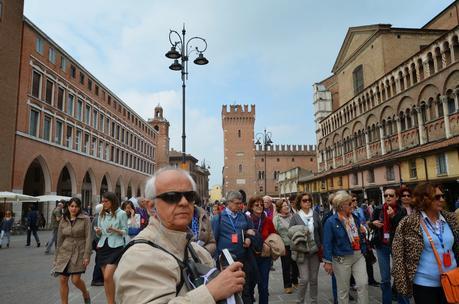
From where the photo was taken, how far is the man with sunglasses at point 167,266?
1.59 m

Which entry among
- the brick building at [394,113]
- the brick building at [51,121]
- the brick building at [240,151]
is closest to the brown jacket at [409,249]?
the brick building at [394,113]

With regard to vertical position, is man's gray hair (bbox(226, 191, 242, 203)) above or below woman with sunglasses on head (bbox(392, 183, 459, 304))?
above

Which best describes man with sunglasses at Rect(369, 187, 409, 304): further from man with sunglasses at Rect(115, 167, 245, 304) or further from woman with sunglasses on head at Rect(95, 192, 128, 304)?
man with sunglasses at Rect(115, 167, 245, 304)

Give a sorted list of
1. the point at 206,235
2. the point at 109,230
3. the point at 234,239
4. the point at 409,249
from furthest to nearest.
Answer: the point at 109,230 → the point at 234,239 → the point at 206,235 → the point at 409,249

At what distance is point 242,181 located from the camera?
70.6 m

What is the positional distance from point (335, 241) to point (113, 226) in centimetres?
371

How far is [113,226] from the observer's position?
6.26 meters

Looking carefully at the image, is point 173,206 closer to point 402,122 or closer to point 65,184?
point 402,122

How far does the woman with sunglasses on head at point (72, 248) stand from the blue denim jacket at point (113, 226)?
357 mm

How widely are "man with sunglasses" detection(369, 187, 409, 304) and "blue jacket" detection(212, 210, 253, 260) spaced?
2.39 metres

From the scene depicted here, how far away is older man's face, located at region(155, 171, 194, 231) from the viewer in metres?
1.93

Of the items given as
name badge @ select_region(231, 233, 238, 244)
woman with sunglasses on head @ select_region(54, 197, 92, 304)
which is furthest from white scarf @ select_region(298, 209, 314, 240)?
woman with sunglasses on head @ select_region(54, 197, 92, 304)

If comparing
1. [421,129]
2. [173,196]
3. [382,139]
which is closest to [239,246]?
[173,196]

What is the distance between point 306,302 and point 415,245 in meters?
3.73
